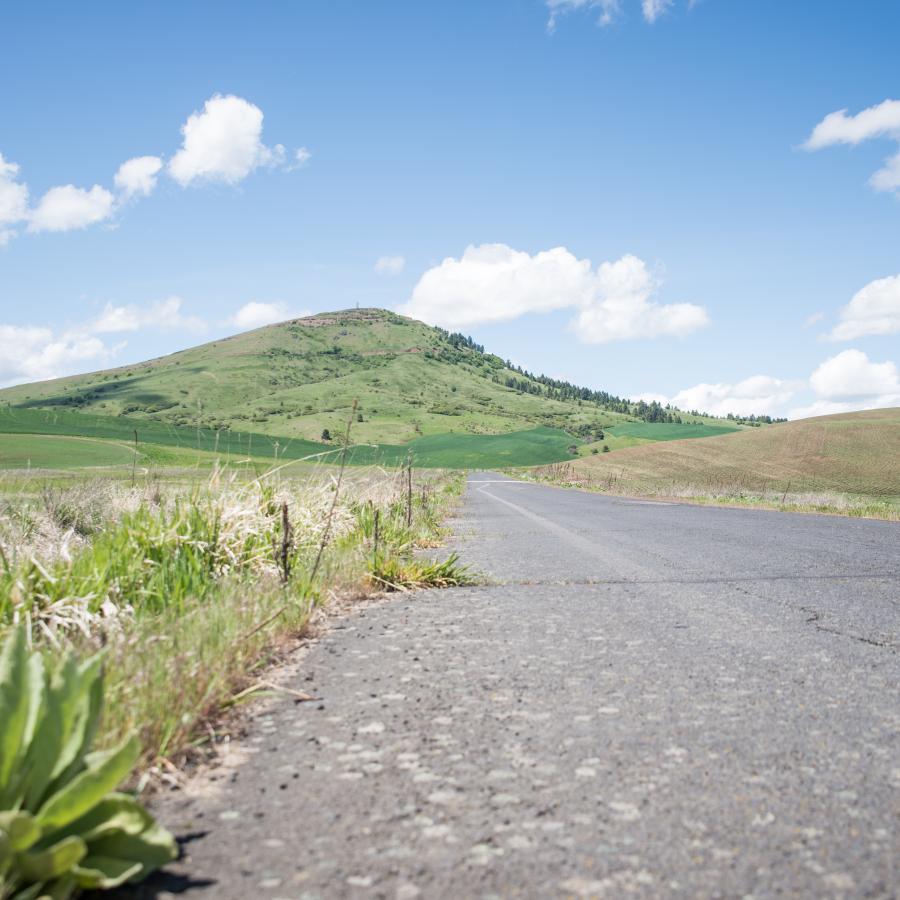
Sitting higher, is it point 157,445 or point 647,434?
point 647,434

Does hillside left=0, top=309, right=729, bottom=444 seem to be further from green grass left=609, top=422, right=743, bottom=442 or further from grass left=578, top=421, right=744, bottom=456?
green grass left=609, top=422, right=743, bottom=442

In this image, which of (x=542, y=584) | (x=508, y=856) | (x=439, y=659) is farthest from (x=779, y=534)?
(x=508, y=856)

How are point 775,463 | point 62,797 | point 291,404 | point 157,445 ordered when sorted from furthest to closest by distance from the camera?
point 291,404, point 775,463, point 157,445, point 62,797

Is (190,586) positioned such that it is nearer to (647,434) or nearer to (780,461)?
(780,461)

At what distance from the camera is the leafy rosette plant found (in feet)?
5.42

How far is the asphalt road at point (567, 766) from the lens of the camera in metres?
1.90

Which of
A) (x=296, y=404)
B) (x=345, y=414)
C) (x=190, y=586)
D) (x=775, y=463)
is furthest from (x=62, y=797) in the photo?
(x=296, y=404)

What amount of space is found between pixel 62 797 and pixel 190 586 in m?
3.74

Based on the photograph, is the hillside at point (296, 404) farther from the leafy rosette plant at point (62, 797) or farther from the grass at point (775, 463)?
the leafy rosette plant at point (62, 797)

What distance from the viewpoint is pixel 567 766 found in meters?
2.59

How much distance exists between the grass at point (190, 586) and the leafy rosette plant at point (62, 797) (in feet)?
1.38

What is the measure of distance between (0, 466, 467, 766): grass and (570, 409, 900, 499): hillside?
128 ft

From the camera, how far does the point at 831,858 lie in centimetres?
197

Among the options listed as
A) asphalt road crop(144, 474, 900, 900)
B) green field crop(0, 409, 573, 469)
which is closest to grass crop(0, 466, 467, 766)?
asphalt road crop(144, 474, 900, 900)
